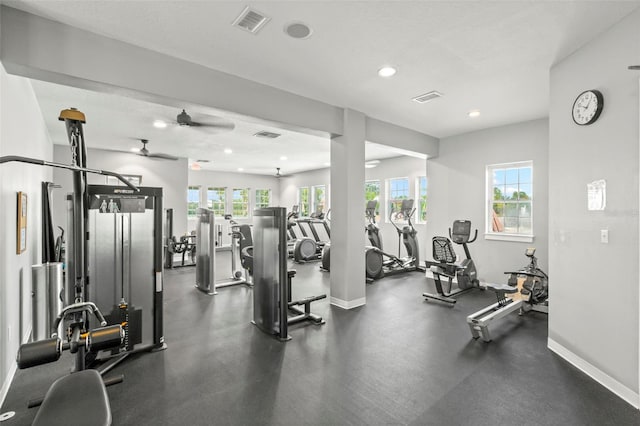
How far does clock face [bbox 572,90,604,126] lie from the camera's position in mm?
2580

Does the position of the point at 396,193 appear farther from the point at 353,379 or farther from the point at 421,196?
the point at 353,379

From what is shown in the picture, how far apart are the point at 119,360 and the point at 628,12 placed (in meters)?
5.05

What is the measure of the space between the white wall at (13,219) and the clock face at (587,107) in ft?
15.3

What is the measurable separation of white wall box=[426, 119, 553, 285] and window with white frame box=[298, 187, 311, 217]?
18.9 feet

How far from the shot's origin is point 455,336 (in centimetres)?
350

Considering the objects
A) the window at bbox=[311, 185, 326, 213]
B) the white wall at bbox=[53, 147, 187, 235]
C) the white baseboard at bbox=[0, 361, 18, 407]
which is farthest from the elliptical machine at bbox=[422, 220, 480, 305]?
the white wall at bbox=[53, 147, 187, 235]

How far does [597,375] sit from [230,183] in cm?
1088

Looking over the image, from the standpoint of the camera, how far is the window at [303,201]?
11.7 meters

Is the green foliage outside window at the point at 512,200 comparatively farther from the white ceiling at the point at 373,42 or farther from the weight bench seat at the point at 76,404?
the weight bench seat at the point at 76,404

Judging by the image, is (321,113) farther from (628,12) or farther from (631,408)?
(631,408)

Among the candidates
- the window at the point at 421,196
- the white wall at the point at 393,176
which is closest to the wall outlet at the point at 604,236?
the white wall at the point at 393,176

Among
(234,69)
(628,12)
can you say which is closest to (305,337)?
(234,69)

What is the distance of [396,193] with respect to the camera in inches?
334

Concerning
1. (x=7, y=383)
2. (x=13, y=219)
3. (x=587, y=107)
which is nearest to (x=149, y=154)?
(x=13, y=219)
